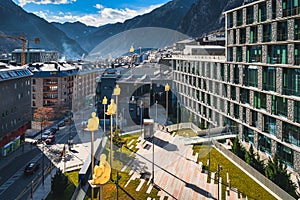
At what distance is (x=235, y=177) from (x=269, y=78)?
6593 millimetres

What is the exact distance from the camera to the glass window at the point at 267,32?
57.8 feet

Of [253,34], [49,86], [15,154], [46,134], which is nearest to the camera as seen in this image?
[253,34]

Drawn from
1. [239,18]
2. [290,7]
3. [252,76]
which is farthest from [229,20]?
[290,7]

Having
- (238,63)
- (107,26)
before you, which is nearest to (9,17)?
(107,26)

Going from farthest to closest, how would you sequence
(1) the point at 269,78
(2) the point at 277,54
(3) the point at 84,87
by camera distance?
(3) the point at 84,87
(1) the point at 269,78
(2) the point at 277,54

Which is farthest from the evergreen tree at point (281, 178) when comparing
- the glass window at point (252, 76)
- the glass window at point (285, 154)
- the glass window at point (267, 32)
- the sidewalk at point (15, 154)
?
the sidewalk at point (15, 154)

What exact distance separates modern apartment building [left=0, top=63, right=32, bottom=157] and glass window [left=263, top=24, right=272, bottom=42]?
19.8m

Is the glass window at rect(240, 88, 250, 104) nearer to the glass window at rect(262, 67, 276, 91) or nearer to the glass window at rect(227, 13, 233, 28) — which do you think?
the glass window at rect(262, 67, 276, 91)

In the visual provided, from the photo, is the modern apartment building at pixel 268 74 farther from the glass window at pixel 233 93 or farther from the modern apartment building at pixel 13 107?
the modern apartment building at pixel 13 107

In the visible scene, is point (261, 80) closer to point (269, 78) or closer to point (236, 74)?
point (269, 78)

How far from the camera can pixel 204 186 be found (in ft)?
48.1

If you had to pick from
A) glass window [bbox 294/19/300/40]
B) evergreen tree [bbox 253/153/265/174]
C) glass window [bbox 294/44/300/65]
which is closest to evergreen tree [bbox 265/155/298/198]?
evergreen tree [bbox 253/153/265/174]

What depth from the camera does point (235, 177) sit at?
1580 cm

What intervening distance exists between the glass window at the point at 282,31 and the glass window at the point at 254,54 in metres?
2.09
